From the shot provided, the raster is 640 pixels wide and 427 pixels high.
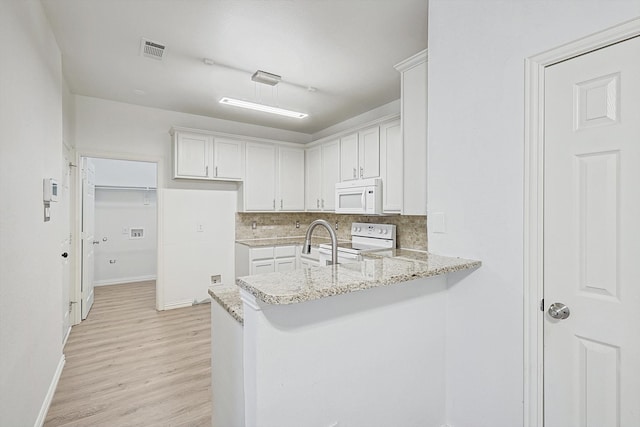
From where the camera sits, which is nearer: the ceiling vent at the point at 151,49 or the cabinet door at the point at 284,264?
the ceiling vent at the point at 151,49

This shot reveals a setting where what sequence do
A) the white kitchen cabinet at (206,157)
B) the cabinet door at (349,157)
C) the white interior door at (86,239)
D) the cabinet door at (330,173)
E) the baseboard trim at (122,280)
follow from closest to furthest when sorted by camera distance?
the white interior door at (86,239) → the cabinet door at (349,157) → the white kitchen cabinet at (206,157) → the cabinet door at (330,173) → the baseboard trim at (122,280)

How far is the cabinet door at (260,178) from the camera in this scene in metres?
4.65

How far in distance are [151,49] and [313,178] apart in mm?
2756

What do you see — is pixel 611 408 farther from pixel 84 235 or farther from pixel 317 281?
pixel 84 235

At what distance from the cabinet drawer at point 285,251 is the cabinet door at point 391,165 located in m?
1.63

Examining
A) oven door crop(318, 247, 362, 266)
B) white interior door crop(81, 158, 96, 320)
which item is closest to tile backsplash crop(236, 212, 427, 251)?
oven door crop(318, 247, 362, 266)

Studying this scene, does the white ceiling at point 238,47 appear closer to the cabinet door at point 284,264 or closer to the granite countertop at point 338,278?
the granite countertop at point 338,278

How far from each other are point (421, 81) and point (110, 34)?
96.4 inches

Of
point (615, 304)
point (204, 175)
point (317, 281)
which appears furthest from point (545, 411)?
point (204, 175)

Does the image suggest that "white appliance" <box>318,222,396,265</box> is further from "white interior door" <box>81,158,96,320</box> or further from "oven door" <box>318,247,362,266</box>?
"white interior door" <box>81,158,96,320</box>

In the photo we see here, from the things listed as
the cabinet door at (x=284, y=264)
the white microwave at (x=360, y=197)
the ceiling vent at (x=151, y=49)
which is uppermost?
the ceiling vent at (x=151, y=49)

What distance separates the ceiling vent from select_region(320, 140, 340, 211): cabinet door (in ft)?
7.74

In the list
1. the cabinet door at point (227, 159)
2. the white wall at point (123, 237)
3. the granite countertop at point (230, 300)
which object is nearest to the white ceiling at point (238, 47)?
the cabinet door at point (227, 159)

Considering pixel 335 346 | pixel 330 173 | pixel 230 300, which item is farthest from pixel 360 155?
pixel 335 346
